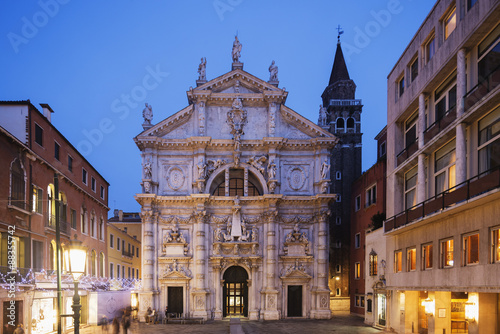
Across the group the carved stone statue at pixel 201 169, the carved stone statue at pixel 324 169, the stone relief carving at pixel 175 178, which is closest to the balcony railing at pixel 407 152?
the carved stone statue at pixel 324 169

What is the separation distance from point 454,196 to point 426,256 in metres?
5.47

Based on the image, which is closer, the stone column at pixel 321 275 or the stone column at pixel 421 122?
the stone column at pixel 421 122

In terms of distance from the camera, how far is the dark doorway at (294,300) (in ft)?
135

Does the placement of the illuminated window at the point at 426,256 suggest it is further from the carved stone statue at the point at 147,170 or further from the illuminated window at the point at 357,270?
the carved stone statue at the point at 147,170

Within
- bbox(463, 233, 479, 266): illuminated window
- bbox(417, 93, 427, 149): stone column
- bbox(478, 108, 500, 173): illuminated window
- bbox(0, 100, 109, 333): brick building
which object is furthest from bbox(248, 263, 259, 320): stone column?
bbox(478, 108, 500, 173): illuminated window

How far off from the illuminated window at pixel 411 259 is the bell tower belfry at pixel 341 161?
2012 centimetres

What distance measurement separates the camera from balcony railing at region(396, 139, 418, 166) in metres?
25.3

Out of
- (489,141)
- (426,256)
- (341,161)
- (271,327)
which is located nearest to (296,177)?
(341,161)

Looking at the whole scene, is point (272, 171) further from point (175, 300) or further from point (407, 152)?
point (407, 152)

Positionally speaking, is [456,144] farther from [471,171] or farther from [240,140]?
[240,140]

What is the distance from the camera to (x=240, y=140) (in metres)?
41.8

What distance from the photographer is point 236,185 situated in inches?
1720

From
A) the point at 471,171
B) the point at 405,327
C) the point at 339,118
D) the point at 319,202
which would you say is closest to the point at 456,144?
the point at 471,171

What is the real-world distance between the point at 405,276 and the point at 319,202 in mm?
16356
